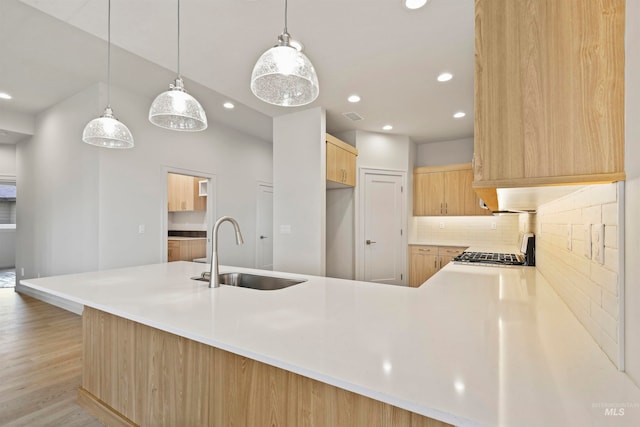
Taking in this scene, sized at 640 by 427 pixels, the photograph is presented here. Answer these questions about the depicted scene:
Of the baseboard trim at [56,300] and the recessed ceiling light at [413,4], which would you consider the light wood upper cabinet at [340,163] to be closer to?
the recessed ceiling light at [413,4]

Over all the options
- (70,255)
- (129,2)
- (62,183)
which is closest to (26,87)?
(62,183)

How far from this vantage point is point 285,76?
162 cm

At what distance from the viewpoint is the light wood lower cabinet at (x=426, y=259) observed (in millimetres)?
4840

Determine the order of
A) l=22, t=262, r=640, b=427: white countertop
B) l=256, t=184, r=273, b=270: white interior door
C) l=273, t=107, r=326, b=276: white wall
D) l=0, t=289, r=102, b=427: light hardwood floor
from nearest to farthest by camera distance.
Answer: l=22, t=262, r=640, b=427: white countertop
l=0, t=289, r=102, b=427: light hardwood floor
l=273, t=107, r=326, b=276: white wall
l=256, t=184, r=273, b=270: white interior door

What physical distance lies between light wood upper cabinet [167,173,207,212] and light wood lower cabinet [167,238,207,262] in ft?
2.63

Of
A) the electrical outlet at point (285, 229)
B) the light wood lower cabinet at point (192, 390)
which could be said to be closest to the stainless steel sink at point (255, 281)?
the light wood lower cabinet at point (192, 390)

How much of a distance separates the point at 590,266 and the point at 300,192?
123 inches

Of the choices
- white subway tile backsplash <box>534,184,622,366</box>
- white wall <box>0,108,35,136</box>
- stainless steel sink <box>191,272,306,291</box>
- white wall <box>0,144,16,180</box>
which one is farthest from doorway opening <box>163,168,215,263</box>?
white subway tile backsplash <box>534,184,622,366</box>

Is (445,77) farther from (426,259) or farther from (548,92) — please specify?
(426,259)

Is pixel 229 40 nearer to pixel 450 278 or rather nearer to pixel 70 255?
pixel 450 278

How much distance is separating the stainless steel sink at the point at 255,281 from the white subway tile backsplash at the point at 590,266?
1381mm

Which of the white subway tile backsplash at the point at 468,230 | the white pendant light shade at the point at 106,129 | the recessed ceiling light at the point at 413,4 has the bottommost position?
the white subway tile backsplash at the point at 468,230

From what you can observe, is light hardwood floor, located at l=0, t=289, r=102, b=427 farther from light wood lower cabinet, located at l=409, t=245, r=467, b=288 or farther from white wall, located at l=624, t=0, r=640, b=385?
light wood lower cabinet, located at l=409, t=245, r=467, b=288

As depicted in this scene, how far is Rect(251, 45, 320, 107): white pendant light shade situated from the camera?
139 centimetres
